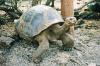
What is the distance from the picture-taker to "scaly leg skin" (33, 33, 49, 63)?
4.16 m

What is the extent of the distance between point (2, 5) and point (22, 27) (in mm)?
1955

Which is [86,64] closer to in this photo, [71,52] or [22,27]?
[71,52]

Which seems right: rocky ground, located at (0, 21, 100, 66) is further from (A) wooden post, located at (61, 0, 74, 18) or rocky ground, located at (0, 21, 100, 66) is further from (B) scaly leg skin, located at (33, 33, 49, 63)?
(A) wooden post, located at (61, 0, 74, 18)

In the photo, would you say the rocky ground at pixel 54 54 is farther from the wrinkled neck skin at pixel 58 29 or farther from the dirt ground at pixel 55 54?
the wrinkled neck skin at pixel 58 29

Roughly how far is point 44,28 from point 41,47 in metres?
0.30

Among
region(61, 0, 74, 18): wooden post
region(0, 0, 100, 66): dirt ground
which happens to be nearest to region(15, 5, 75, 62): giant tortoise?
region(0, 0, 100, 66): dirt ground

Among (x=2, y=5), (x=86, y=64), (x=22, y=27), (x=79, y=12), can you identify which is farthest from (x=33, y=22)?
(x=79, y=12)

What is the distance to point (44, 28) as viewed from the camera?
4254mm

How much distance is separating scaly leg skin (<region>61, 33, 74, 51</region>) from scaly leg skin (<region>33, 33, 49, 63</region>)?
303 mm

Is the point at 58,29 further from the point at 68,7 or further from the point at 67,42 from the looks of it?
the point at 68,7

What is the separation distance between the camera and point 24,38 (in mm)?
4707

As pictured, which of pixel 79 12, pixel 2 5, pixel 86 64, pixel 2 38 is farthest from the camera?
pixel 79 12

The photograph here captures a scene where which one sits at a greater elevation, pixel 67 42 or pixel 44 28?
pixel 44 28

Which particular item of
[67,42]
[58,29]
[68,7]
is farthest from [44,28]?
[68,7]
